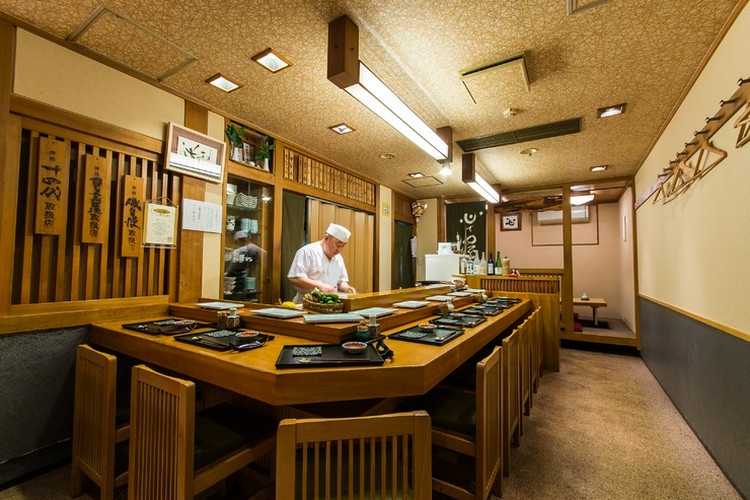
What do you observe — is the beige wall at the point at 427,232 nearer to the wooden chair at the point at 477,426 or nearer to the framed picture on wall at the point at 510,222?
the framed picture on wall at the point at 510,222

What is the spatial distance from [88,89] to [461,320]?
10.1 ft

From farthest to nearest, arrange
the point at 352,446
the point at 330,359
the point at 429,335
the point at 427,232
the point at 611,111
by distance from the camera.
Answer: the point at 427,232 < the point at 611,111 < the point at 429,335 < the point at 330,359 < the point at 352,446

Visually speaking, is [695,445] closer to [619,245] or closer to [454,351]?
[454,351]

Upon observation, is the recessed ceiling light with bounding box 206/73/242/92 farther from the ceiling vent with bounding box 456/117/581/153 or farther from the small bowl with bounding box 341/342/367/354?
the ceiling vent with bounding box 456/117/581/153

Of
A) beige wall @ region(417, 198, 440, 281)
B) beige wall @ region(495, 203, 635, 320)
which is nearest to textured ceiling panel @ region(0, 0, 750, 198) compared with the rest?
beige wall @ region(417, 198, 440, 281)

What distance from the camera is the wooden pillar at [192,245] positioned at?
9.40 ft

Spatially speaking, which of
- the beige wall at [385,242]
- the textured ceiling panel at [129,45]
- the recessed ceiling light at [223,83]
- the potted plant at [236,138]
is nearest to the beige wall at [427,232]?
the beige wall at [385,242]

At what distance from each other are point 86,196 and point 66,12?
3.63 ft

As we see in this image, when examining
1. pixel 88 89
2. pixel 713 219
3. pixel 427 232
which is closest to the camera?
pixel 713 219

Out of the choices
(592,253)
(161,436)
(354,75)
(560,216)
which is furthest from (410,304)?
(592,253)

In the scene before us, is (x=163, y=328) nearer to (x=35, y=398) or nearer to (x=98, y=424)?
(x=98, y=424)

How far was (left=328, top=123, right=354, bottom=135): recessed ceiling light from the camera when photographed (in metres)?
3.43

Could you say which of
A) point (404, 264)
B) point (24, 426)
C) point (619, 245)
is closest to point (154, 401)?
point (24, 426)

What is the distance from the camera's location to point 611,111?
3086 mm
